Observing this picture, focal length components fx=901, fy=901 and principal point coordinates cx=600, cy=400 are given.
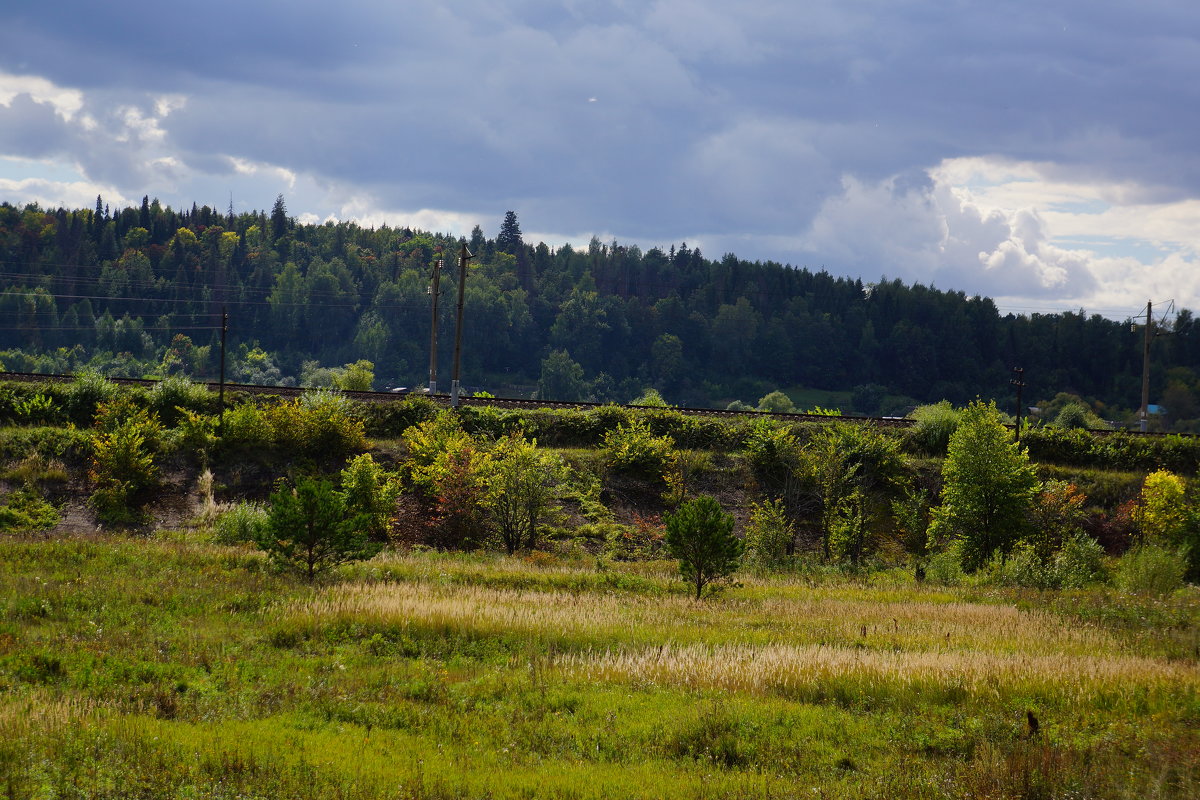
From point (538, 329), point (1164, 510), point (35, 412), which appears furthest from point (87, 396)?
point (538, 329)

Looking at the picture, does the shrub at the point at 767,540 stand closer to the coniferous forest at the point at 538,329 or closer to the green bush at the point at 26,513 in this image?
the green bush at the point at 26,513

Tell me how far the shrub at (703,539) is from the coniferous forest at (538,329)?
103132mm

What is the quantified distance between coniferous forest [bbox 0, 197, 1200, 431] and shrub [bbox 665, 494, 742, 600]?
103 meters

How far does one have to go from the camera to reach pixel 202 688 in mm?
10844

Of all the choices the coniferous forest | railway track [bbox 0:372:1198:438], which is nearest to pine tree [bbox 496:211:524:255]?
the coniferous forest

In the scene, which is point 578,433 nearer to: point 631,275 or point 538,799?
point 538,799

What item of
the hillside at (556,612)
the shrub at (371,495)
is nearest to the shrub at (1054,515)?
the hillside at (556,612)

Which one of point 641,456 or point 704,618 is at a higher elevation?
point 641,456

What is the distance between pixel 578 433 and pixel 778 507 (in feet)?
33.5

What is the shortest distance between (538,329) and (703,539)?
12551 cm

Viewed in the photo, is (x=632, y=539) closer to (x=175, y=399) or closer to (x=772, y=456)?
(x=772, y=456)

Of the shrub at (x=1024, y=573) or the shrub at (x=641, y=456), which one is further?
the shrub at (x=641, y=456)

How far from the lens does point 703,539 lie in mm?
19641

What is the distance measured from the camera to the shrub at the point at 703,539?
19531mm
